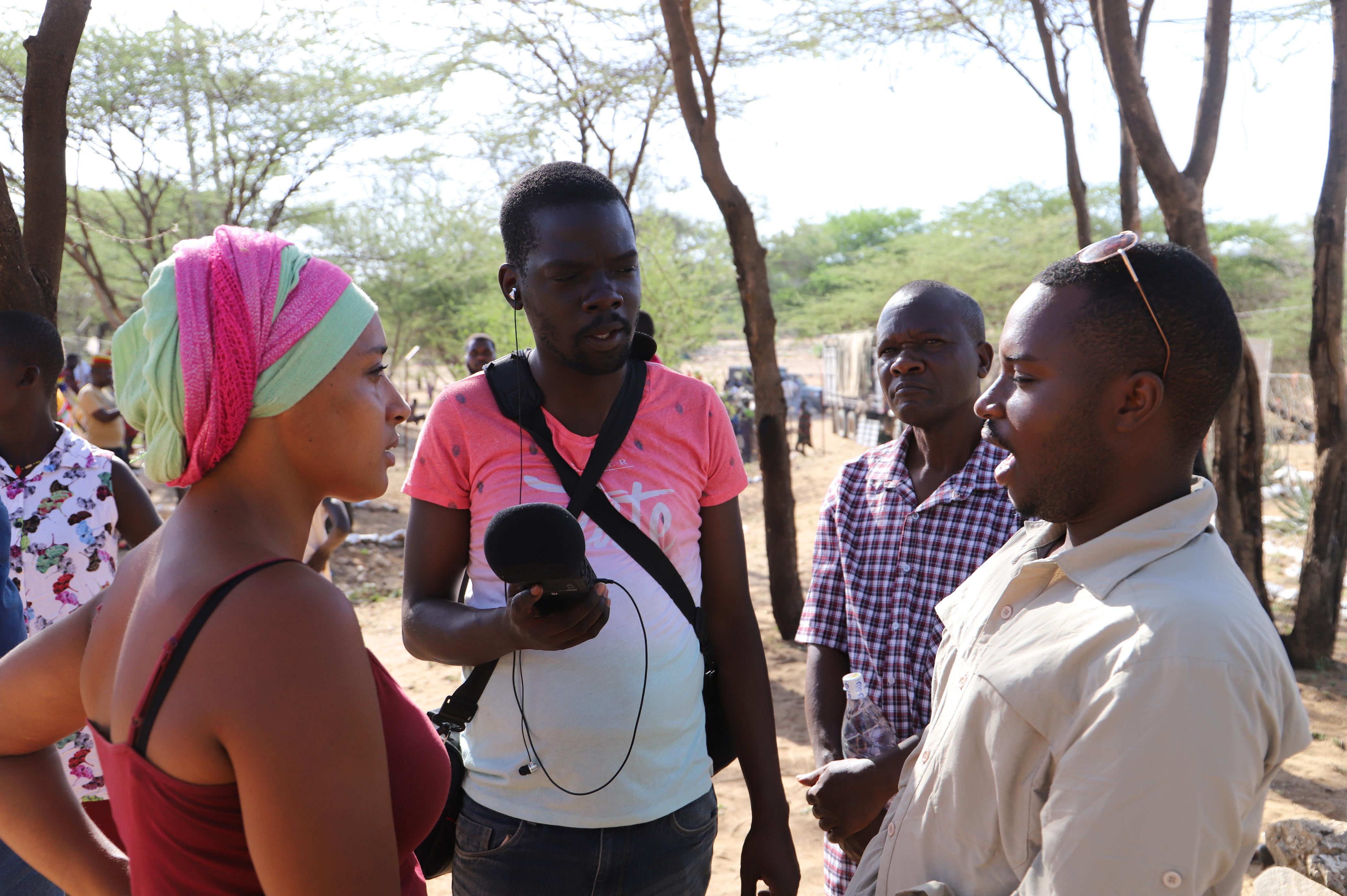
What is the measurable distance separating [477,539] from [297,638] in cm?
82

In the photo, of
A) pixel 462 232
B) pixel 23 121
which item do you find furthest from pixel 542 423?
pixel 462 232

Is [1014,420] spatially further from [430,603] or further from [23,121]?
[23,121]

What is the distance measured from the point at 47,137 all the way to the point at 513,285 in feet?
7.72

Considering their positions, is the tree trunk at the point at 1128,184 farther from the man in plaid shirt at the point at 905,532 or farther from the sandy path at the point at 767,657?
the man in plaid shirt at the point at 905,532

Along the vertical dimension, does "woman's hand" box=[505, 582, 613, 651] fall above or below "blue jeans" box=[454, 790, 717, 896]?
above

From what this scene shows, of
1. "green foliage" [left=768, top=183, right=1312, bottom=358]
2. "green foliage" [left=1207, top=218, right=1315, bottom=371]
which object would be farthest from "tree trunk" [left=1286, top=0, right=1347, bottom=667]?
"green foliage" [left=1207, top=218, right=1315, bottom=371]

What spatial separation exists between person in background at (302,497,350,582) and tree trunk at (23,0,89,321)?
9.33 ft

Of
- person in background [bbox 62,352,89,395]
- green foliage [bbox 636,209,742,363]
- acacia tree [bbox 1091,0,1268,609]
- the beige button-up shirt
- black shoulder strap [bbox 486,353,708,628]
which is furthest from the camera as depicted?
green foliage [bbox 636,209,742,363]

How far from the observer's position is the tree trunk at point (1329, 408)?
552cm

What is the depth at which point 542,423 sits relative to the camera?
1.93m

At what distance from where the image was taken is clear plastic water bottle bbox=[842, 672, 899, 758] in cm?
193

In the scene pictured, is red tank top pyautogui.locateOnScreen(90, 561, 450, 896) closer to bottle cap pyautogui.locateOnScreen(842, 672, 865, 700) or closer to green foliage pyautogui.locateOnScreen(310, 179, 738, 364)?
bottle cap pyautogui.locateOnScreen(842, 672, 865, 700)

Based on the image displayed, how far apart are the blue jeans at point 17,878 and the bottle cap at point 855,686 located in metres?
1.79

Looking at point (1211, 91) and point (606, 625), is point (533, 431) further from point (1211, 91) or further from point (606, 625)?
point (1211, 91)
